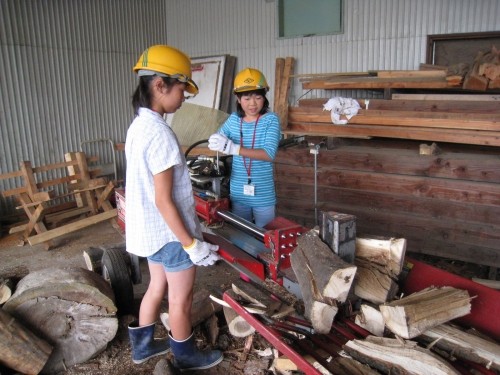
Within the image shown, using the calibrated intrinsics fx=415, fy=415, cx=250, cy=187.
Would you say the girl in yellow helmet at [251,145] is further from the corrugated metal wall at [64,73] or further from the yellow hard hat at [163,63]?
the corrugated metal wall at [64,73]

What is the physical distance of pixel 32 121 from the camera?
21.7ft

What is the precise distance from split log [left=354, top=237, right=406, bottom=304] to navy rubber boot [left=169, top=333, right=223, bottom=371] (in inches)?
45.3

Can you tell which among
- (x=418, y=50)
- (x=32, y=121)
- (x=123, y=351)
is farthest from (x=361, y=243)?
(x=32, y=121)

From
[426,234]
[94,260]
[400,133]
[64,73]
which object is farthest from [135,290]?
[64,73]

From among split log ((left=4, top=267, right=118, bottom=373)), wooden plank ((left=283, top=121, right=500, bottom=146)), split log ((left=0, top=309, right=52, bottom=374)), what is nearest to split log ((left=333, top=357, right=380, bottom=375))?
split log ((left=4, top=267, right=118, bottom=373))

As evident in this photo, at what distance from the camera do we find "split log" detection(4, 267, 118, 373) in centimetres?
279

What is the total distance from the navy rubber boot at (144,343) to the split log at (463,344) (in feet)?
5.57

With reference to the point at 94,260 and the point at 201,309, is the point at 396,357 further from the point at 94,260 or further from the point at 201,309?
the point at 94,260

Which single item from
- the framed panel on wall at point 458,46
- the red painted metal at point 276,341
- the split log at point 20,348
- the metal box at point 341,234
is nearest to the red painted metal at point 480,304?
the metal box at point 341,234

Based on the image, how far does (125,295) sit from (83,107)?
193 inches

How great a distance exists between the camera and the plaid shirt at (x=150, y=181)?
2139 millimetres

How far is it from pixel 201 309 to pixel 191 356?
1.64 ft

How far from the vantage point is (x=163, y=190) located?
7.07 feet

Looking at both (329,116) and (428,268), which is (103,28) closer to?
(329,116)
